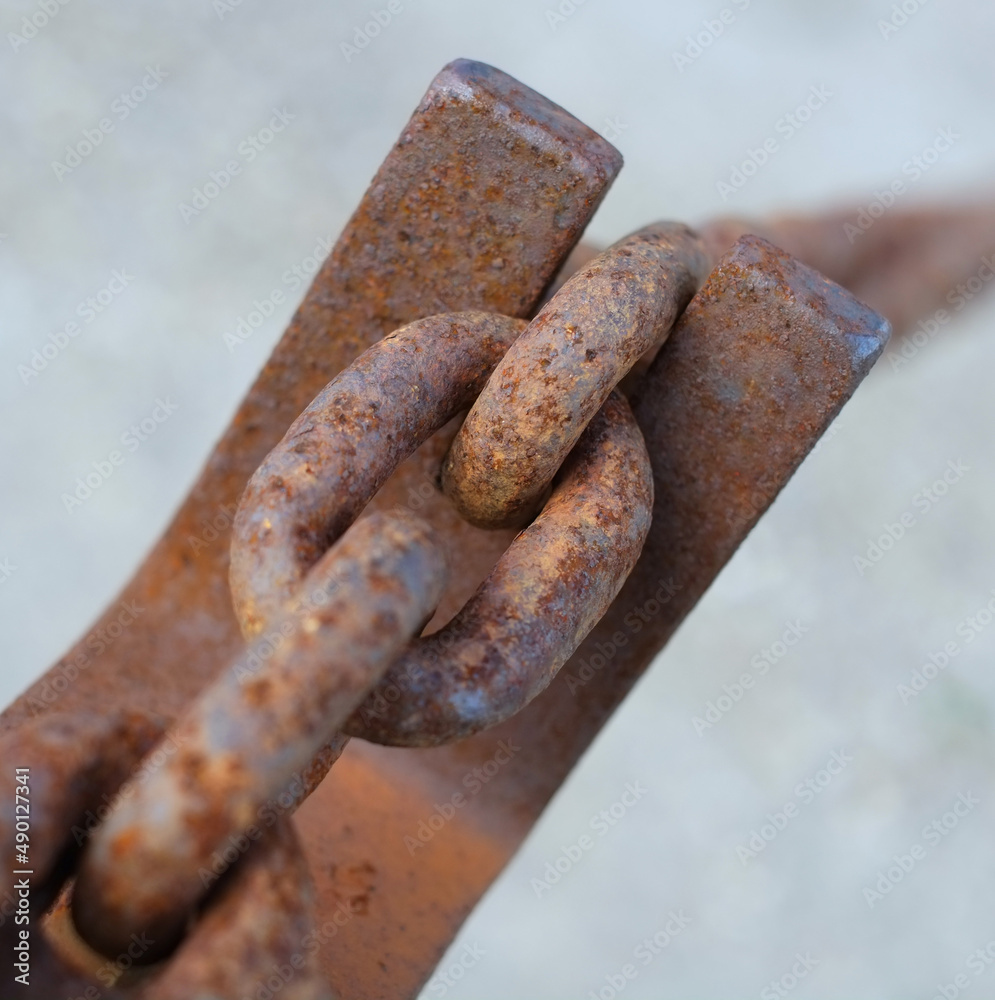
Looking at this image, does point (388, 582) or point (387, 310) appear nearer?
point (388, 582)

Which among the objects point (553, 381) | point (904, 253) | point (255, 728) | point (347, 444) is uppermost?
point (904, 253)

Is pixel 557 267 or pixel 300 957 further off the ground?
pixel 557 267

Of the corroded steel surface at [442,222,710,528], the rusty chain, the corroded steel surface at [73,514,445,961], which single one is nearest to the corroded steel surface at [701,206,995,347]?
the rusty chain

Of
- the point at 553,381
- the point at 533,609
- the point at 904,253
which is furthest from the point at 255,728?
the point at 904,253

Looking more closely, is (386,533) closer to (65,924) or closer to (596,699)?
(65,924)

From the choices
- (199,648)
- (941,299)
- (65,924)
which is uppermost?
(941,299)

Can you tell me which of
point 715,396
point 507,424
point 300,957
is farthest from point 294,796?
point 715,396

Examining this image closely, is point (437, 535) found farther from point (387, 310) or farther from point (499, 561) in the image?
point (387, 310)
